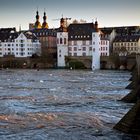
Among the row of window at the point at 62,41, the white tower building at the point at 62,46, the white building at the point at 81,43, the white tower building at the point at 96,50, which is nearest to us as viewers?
the white tower building at the point at 96,50

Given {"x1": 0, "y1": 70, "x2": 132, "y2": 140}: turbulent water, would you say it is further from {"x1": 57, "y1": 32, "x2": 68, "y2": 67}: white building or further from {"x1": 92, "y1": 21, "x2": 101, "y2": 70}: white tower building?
{"x1": 57, "y1": 32, "x2": 68, "y2": 67}: white building

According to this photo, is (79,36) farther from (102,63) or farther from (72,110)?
(72,110)

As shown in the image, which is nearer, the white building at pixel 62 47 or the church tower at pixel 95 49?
the church tower at pixel 95 49

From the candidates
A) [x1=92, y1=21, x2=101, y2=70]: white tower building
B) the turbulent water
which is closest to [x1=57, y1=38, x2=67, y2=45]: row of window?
[x1=92, y1=21, x2=101, y2=70]: white tower building

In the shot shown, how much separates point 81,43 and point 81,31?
6195mm

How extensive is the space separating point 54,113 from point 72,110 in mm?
2733

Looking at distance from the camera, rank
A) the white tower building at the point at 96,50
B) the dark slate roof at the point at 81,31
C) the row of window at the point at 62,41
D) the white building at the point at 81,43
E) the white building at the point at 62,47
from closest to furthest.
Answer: the white tower building at the point at 96,50 → the white building at the point at 81,43 → the white building at the point at 62,47 → the row of window at the point at 62,41 → the dark slate roof at the point at 81,31

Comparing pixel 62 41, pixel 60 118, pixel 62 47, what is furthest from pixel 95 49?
pixel 60 118

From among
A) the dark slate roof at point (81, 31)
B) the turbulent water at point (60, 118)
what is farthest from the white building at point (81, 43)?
the turbulent water at point (60, 118)

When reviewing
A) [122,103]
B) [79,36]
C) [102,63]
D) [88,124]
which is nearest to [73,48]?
[79,36]

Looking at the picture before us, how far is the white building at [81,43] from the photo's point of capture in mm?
176375

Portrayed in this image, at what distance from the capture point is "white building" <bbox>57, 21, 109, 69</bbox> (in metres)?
176

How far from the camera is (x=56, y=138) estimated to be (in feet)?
98.2

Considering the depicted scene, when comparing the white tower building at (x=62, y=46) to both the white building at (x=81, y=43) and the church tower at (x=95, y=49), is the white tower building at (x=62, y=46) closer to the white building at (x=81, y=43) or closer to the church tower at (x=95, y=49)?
the white building at (x=81, y=43)
